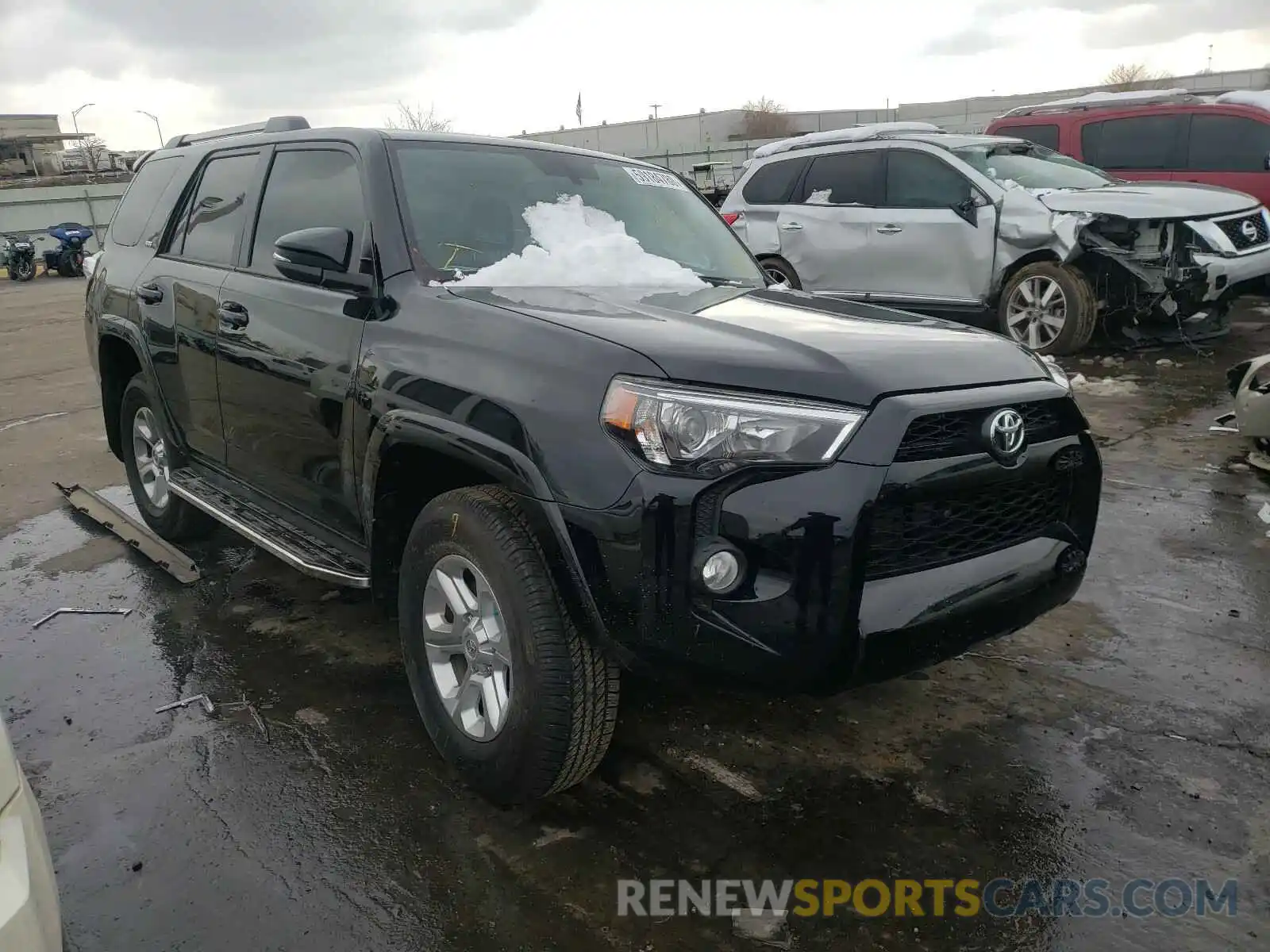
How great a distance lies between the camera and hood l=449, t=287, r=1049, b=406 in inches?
89.6

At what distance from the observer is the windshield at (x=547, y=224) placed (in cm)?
311

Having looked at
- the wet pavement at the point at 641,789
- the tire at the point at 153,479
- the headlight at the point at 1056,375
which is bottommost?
the wet pavement at the point at 641,789

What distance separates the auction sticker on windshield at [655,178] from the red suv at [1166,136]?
27.7 ft

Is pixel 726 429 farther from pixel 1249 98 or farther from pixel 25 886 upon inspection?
pixel 1249 98

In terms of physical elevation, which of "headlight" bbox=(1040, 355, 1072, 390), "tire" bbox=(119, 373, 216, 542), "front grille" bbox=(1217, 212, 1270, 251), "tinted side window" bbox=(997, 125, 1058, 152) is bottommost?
"tire" bbox=(119, 373, 216, 542)

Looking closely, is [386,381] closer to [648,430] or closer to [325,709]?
[648,430]

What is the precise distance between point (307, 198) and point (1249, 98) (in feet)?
35.0

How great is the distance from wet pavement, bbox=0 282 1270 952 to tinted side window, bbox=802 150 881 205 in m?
5.85

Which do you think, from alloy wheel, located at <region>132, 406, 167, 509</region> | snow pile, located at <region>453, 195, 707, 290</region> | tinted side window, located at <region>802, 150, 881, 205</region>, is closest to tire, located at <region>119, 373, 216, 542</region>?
alloy wheel, located at <region>132, 406, 167, 509</region>

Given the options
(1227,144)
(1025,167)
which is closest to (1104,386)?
(1025,167)

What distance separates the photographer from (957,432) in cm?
236

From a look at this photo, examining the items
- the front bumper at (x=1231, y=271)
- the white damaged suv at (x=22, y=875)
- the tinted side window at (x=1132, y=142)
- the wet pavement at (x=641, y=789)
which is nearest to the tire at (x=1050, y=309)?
the front bumper at (x=1231, y=271)

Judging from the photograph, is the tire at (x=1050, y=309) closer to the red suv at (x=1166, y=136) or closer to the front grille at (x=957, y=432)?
the red suv at (x=1166, y=136)

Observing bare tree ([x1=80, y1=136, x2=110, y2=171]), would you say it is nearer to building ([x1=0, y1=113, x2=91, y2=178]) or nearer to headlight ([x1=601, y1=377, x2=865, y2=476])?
building ([x1=0, y1=113, x2=91, y2=178])
